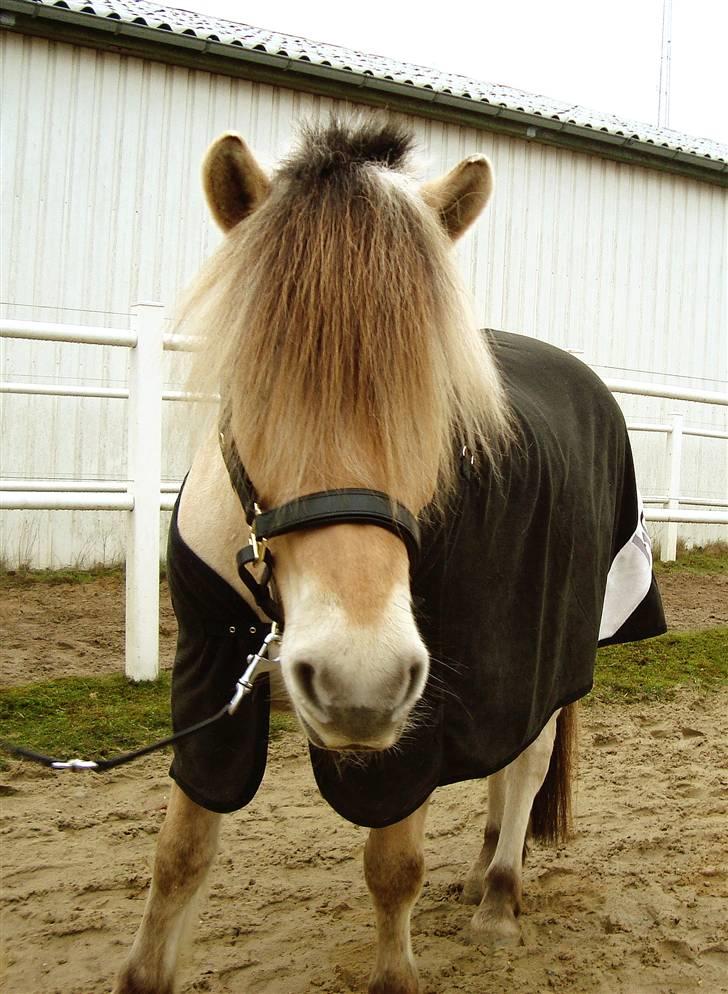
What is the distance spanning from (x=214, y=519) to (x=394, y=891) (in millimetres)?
956

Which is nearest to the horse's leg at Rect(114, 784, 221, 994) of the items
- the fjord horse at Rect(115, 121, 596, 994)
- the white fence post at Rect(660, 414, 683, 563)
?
the fjord horse at Rect(115, 121, 596, 994)

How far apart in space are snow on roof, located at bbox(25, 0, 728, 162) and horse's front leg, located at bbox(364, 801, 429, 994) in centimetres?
667

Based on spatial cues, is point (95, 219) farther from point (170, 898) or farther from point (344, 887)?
point (170, 898)

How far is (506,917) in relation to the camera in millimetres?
2779

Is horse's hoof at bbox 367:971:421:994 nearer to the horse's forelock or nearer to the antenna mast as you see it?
the horse's forelock

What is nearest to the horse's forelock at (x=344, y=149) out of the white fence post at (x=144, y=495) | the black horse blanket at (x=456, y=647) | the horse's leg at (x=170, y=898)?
the black horse blanket at (x=456, y=647)

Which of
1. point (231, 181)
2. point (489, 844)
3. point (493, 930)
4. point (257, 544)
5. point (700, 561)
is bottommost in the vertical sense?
point (493, 930)

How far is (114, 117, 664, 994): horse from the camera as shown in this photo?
1.53 meters

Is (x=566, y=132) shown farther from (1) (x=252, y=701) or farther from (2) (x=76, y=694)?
(1) (x=252, y=701)

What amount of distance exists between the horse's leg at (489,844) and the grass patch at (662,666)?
1.83 metres

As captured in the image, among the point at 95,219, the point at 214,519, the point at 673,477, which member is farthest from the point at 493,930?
the point at 95,219

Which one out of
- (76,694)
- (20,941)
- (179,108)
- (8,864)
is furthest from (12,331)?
(179,108)

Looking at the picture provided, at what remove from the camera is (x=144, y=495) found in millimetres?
4336

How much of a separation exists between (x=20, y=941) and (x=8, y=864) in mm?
435
